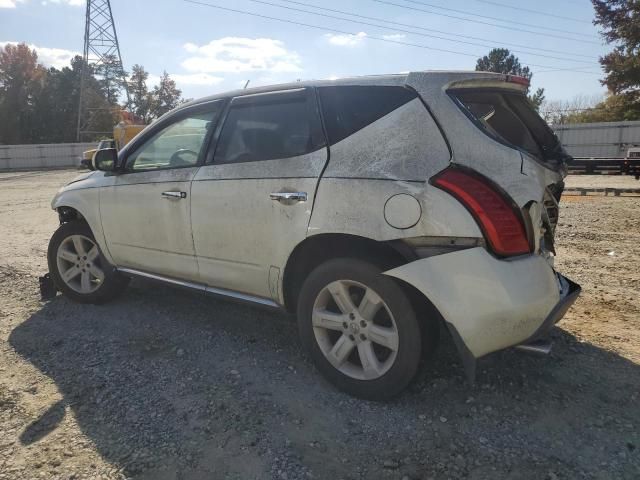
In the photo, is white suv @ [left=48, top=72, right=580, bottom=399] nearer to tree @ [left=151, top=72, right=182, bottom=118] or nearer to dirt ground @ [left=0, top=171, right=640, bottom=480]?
dirt ground @ [left=0, top=171, right=640, bottom=480]

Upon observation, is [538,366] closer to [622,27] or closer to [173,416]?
[173,416]

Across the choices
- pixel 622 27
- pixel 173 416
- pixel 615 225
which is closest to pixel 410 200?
pixel 173 416

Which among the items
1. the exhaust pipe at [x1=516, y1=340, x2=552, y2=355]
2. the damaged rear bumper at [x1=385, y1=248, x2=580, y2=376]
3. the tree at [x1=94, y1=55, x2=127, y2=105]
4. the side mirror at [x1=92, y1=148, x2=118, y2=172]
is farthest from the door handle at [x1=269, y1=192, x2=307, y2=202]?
the tree at [x1=94, y1=55, x2=127, y2=105]

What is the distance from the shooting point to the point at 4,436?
273cm

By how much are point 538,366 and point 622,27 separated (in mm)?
35324

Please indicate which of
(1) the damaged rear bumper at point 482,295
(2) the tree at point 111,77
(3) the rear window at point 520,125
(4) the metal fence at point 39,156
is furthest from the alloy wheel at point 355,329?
(2) the tree at point 111,77

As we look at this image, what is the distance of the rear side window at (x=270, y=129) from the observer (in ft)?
10.4

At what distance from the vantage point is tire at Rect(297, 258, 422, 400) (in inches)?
108

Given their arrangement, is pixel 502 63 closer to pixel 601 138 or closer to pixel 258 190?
pixel 601 138

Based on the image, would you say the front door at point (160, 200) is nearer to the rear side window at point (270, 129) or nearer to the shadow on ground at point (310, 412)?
the rear side window at point (270, 129)

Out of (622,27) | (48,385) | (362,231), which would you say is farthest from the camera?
(622,27)

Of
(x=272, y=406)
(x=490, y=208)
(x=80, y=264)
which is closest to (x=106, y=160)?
(x=80, y=264)

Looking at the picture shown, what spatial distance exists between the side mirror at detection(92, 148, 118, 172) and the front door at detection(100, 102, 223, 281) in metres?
0.10

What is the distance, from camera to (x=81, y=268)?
474cm
